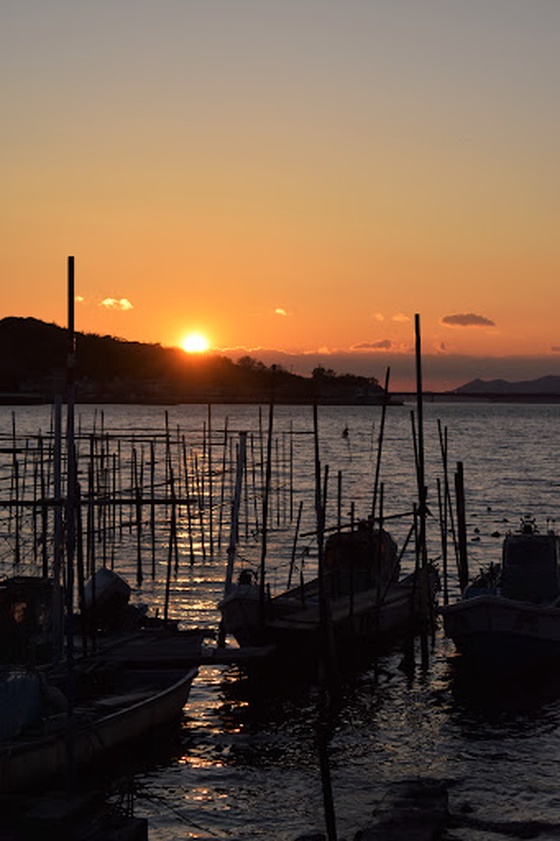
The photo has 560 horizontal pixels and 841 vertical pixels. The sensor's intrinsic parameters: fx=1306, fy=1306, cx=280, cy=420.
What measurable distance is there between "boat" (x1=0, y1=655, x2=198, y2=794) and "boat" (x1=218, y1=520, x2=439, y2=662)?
4.02m

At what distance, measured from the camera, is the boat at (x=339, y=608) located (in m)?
31.8

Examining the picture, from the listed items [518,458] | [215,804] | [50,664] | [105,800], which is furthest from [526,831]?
[518,458]

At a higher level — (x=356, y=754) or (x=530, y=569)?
(x=530, y=569)

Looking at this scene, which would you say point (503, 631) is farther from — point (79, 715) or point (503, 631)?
Answer: point (79, 715)

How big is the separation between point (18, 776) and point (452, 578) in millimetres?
31809

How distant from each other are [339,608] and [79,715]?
39.1ft

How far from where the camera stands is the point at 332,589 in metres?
38.0

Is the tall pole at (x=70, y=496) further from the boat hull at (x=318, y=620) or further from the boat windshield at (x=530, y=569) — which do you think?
the boat windshield at (x=530, y=569)

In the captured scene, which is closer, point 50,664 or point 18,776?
point 18,776

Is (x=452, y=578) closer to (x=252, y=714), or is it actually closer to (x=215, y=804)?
(x=252, y=714)

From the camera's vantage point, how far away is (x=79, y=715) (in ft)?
76.5

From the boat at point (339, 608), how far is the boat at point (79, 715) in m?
4.02

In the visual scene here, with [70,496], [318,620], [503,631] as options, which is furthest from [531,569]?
[70,496]

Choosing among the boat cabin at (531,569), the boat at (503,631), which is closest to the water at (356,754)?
the boat at (503,631)
